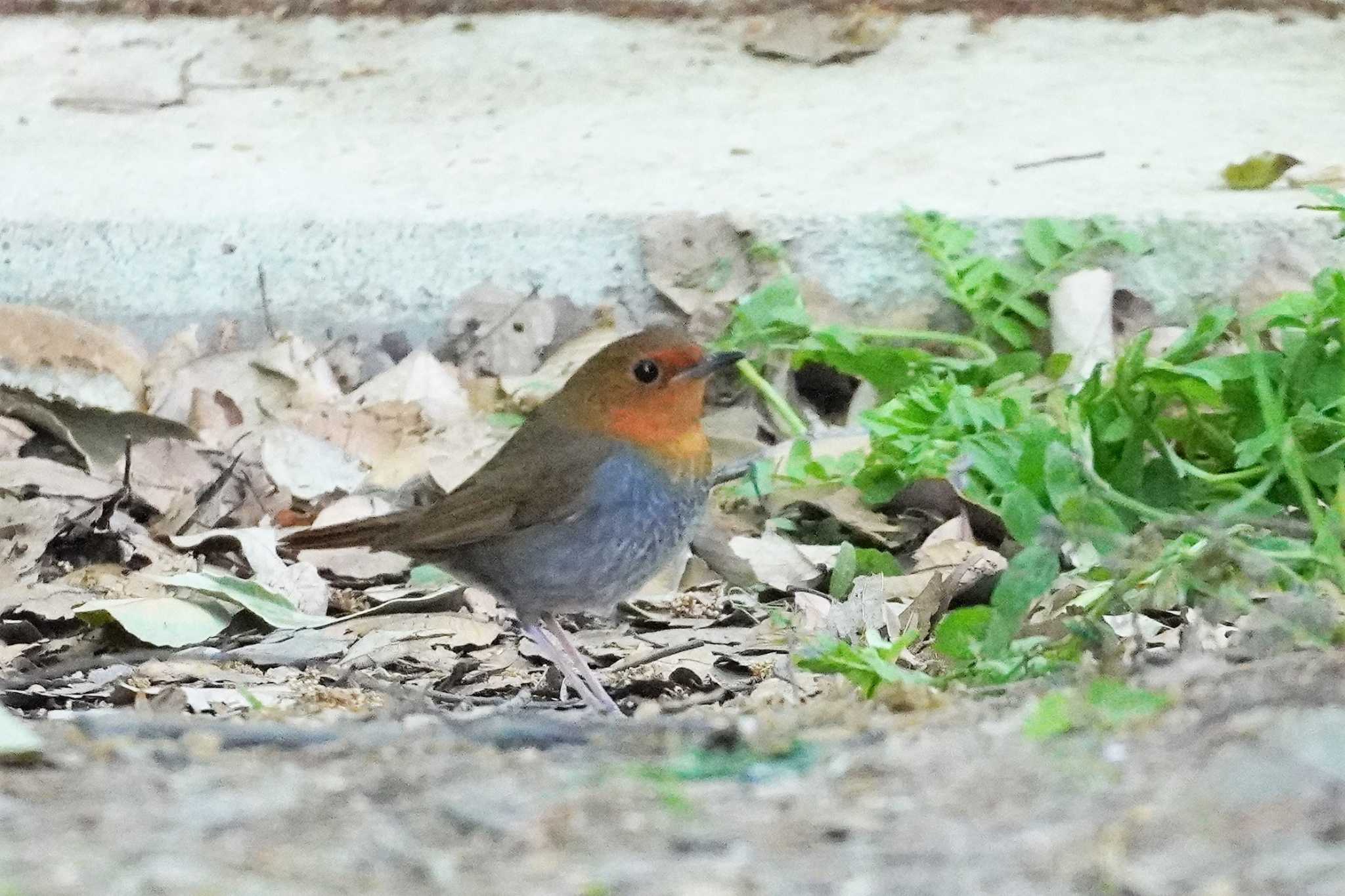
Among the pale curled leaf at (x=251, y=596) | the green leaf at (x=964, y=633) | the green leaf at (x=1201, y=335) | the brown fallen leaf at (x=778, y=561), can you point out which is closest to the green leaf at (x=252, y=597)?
the pale curled leaf at (x=251, y=596)

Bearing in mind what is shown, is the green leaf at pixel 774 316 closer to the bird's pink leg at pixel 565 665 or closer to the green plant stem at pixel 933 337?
the green plant stem at pixel 933 337

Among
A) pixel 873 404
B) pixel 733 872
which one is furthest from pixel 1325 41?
pixel 733 872

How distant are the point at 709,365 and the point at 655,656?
635 millimetres

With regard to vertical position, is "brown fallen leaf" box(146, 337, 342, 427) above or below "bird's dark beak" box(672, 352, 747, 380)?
below

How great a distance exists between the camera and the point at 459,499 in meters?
3.97

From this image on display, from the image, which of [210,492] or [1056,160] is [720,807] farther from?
[1056,160]

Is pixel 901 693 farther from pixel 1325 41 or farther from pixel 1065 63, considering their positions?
pixel 1325 41

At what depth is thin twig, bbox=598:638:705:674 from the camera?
3.81 metres

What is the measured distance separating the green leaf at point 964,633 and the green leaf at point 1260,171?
297 centimetres

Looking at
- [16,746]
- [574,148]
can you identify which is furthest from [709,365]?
[574,148]

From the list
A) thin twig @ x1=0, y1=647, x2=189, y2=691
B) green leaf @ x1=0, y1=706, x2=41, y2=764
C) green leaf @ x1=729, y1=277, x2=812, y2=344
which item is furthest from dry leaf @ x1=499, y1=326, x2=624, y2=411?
green leaf @ x1=0, y1=706, x2=41, y2=764

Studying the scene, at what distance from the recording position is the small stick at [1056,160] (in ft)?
18.8

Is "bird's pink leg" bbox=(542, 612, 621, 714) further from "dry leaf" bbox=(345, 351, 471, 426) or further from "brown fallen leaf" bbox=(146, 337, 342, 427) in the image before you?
"brown fallen leaf" bbox=(146, 337, 342, 427)

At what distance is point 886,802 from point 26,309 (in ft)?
12.8
